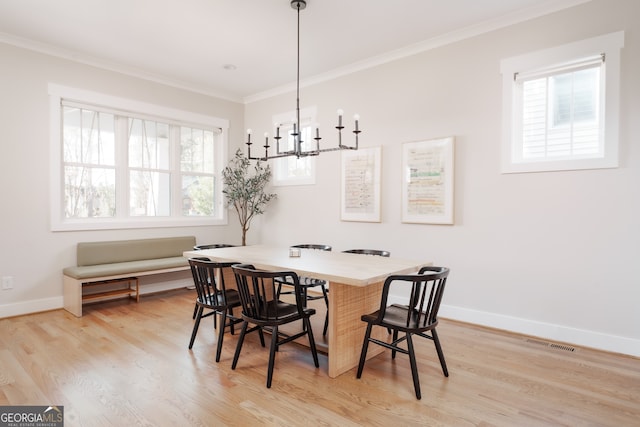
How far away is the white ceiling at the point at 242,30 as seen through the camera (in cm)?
328

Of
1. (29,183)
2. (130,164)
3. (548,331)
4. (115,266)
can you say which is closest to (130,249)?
(115,266)

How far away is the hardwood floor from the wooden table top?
0.74 meters

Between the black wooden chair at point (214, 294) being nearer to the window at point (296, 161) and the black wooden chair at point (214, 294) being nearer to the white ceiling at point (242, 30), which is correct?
the white ceiling at point (242, 30)

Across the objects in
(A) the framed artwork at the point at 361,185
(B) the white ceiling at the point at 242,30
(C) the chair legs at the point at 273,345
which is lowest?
(C) the chair legs at the point at 273,345

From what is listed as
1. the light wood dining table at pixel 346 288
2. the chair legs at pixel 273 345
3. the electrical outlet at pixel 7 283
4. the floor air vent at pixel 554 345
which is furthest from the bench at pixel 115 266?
the floor air vent at pixel 554 345

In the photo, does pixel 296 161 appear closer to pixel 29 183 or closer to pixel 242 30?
pixel 242 30

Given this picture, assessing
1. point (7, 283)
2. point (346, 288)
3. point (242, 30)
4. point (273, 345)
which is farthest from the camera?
point (7, 283)

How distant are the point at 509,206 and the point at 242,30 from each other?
321 cm

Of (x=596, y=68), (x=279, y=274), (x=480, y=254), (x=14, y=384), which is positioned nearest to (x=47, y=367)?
(x=14, y=384)

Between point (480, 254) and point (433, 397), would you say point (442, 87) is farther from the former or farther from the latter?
point (433, 397)

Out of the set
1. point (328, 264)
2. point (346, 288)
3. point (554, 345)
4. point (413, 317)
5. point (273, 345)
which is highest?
point (328, 264)

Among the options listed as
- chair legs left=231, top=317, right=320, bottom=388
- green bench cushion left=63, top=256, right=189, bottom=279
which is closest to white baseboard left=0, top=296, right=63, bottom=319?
green bench cushion left=63, top=256, right=189, bottom=279

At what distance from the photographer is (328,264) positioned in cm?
279

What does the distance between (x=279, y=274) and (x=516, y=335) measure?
Answer: 8.13 feet
